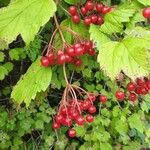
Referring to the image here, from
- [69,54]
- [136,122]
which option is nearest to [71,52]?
[69,54]

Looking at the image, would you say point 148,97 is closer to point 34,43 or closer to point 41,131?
point 41,131

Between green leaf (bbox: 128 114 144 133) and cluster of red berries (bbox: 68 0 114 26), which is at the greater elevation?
cluster of red berries (bbox: 68 0 114 26)

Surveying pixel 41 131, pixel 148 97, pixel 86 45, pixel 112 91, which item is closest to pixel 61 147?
pixel 41 131

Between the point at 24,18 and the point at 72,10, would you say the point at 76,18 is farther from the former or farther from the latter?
the point at 24,18

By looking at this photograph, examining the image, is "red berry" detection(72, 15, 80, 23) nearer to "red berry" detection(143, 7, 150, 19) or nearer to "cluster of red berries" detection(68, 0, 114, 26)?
"cluster of red berries" detection(68, 0, 114, 26)

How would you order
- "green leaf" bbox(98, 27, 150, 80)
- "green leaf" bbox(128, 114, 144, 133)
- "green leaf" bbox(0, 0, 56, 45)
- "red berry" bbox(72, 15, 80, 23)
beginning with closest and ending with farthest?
1. "green leaf" bbox(98, 27, 150, 80)
2. "green leaf" bbox(0, 0, 56, 45)
3. "red berry" bbox(72, 15, 80, 23)
4. "green leaf" bbox(128, 114, 144, 133)

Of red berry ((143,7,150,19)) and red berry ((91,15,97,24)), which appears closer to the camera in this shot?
red berry ((143,7,150,19))

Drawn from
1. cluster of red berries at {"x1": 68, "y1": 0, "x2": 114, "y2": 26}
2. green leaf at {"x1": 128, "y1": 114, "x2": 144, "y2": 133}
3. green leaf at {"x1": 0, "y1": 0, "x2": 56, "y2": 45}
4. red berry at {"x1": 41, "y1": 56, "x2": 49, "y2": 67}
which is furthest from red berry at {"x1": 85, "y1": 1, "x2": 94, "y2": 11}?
green leaf at {"x1": 128, "y1": 114, "x2": 144, "y2": 133}
